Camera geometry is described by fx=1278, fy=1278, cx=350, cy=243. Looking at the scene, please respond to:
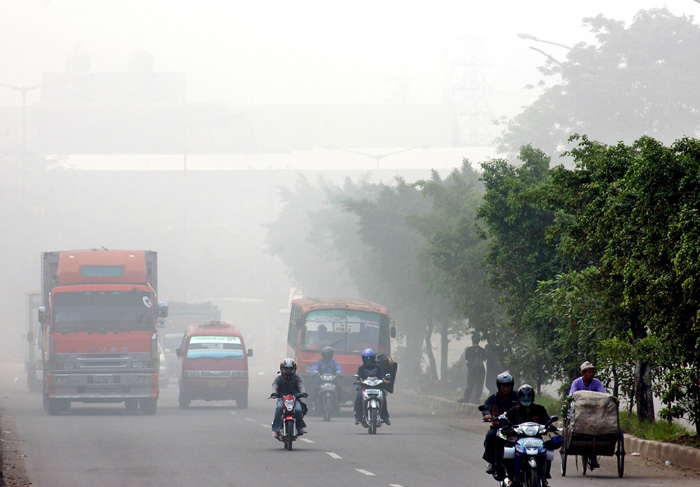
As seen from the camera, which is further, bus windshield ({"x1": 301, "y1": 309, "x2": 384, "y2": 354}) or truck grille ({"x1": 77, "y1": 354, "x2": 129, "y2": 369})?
bus windshield ({"x1": 301, "y1": 309, "x2": 384, "y2": 354})

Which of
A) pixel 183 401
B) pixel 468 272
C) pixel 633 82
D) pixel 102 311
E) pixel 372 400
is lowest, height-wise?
pixel 183 401

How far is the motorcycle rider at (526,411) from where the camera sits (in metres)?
12.8

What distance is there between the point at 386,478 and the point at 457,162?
10072cm

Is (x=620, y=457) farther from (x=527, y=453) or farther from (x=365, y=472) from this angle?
(x=527, y=453)

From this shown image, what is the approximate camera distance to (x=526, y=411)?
1283cm

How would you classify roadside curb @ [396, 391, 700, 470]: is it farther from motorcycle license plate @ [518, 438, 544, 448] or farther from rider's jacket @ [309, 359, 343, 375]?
rider's jacket @ [309, 359, 343, 375]

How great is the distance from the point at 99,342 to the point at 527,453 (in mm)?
19764

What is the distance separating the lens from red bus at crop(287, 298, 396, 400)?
115 ft

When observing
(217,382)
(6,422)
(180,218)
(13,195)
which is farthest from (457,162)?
(6,422)

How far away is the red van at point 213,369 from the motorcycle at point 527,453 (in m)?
22.9

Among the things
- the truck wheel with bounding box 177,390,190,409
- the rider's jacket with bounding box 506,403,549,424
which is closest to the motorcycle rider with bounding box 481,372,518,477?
the rider's jacket with bounding box 506,403,549,424

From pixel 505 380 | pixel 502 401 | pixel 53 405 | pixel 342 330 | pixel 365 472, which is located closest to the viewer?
pixel 505 380

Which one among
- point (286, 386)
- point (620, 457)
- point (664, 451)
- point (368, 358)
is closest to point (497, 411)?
point (620, 457)

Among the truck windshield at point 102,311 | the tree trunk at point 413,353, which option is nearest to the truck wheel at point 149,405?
the truck windshield at point 102,311
